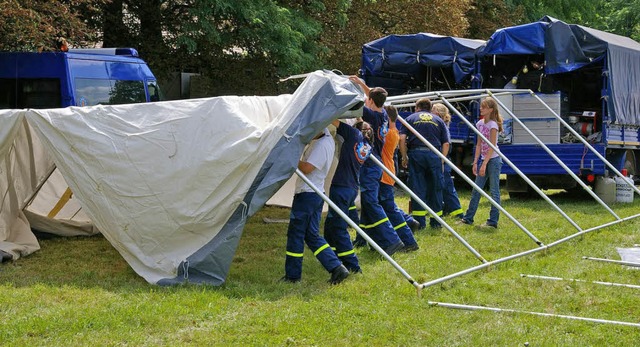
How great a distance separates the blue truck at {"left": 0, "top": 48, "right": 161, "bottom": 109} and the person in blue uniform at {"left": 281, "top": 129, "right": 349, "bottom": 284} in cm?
543

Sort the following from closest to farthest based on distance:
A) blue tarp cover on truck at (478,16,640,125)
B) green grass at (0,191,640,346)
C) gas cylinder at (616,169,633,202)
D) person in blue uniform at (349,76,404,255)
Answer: green grass at (0,191,640,346)
person in blue uniform at (349,76,404,255)
gas cylinder at (616,169,633,202)
blue tarp cover on truck at (478,16,640,125)

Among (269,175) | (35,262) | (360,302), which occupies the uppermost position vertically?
(269,175)

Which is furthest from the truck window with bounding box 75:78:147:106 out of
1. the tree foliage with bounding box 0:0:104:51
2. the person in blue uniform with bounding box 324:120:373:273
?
the person in blue uniform with bounding box 324:120:373:273

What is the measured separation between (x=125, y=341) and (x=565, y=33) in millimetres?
11345

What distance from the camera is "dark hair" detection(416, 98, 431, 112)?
38.2ft

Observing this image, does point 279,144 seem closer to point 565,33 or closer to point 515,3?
point 565,33

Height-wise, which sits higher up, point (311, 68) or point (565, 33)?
point (565, 33)

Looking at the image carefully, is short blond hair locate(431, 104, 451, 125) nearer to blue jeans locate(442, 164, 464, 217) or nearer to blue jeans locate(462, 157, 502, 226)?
blue jeans locate(442, 164, 464, 217)

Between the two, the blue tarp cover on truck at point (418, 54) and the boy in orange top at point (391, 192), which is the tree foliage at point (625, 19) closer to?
the blue tarp cover on truck at point (418, 54)

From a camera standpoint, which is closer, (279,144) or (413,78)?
(279,144)

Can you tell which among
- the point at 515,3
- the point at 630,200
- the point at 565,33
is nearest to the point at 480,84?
the point at 565,33

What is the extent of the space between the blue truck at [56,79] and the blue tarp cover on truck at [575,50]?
7.14 metres

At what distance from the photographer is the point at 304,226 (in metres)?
7.92

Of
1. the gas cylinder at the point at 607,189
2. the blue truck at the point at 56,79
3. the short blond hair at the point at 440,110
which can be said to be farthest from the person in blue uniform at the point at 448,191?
the blue truck at the point at 56,79
